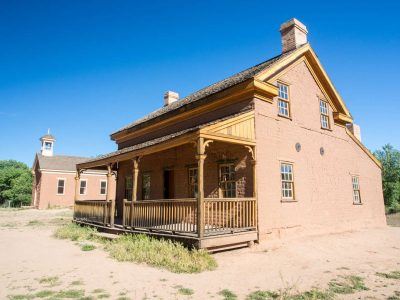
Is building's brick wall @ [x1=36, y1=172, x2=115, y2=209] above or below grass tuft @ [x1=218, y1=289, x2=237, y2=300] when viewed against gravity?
above

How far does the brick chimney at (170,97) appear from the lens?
24237 mm

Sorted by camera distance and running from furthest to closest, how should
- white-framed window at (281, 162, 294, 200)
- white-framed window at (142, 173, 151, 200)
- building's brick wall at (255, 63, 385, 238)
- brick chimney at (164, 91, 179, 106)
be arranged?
brick chimney at (164, 91, 179, 106), white-framed window at (142, 173, 151, 200), white-framed window at (281, 162, 294, 200), building's brick wall at (255, 63, 385, 238)

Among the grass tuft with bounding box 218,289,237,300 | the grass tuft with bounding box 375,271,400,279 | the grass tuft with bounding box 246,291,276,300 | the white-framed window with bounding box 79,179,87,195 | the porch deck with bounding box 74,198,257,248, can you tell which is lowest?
the grass tuft with bounding box 218,289,237,300

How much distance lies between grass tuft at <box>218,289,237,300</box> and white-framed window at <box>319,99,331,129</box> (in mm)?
12223

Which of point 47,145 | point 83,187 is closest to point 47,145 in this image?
point 47,145

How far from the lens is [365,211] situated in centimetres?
1791

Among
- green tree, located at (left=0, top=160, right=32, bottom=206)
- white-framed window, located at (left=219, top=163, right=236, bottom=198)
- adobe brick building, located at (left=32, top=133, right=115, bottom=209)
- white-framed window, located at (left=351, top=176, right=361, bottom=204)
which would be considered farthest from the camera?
green tree, located at (left=0, top=160, right=32, bottom=206)

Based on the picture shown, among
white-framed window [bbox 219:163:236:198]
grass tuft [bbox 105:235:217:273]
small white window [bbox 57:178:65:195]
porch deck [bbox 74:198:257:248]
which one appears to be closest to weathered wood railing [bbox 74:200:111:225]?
porch deck [bbox 74:198:257:248]

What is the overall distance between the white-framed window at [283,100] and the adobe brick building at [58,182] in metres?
28.4

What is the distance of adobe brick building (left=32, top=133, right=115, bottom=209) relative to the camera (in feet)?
117

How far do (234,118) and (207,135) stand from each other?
1.59 meters

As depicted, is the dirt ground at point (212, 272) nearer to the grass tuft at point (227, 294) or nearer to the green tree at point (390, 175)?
the grass tuft at point (227, 294)

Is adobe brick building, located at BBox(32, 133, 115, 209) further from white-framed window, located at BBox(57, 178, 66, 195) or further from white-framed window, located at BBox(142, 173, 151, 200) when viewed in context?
white-framed window, located at BBox(142, 173, 151, 200)

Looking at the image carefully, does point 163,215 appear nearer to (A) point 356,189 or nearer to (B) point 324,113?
(B) point 324,113
